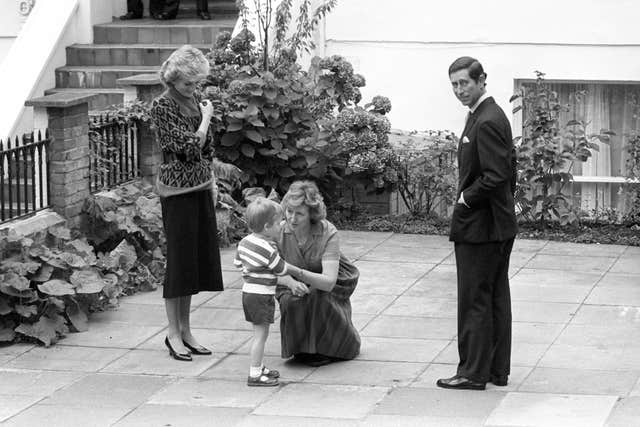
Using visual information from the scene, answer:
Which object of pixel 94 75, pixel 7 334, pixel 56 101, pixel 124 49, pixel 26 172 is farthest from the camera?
pixel 124 49

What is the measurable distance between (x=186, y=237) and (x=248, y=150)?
4164mm

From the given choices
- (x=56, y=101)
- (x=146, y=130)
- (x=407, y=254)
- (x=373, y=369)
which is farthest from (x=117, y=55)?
(x=373, y=369)

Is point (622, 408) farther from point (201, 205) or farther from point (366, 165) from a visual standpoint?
point (366, 165)

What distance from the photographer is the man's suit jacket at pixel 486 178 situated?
6973 mm

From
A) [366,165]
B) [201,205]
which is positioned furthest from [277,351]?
[366,165]

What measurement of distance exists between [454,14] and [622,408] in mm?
7368

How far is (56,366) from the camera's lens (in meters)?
7.89

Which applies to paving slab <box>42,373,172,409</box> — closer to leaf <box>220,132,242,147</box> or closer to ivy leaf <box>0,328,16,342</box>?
ivy leaf <box>0,328,16,342</box>

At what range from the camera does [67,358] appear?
8062 mm

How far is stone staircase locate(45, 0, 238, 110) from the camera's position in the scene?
13.7 metres

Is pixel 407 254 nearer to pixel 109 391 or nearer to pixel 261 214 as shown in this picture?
pixel 261 214

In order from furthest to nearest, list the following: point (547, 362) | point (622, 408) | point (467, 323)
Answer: point (547, 362) < point (467, 323) < point (622, 408)

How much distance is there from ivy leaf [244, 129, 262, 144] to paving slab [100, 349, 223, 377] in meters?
4.19

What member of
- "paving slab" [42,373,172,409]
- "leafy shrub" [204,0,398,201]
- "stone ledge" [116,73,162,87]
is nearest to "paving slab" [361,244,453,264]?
"leafy shrub" [204,0,398,201]
